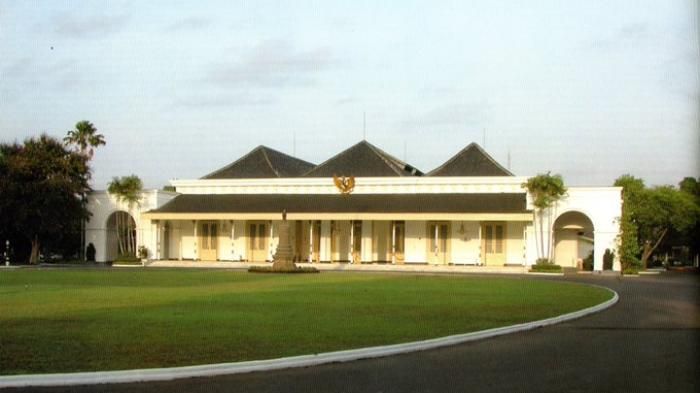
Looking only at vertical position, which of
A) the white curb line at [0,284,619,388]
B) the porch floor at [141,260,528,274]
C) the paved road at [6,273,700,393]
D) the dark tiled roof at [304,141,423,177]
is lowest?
the porch floor at [141,260,528,274]

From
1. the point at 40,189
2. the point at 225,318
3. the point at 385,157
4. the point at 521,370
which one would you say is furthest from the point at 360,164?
the point at 521,370

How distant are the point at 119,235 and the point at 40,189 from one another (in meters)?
6.65

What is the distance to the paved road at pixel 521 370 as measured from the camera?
9.80 meters

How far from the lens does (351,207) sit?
49719mm

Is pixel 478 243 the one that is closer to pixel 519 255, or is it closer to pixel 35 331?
pixel 519 255

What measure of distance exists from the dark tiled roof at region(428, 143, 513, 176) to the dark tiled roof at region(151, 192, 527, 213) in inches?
114

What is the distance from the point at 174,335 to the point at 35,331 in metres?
2.44

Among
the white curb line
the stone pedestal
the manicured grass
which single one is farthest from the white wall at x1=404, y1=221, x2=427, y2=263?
the white curb line

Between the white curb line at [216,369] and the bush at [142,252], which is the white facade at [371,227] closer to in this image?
the bush at [142,252]

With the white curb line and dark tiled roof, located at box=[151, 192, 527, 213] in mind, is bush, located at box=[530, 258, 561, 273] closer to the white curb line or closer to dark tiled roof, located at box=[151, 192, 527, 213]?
dark tiled roof, located at box=[151, 192, 527, 213]

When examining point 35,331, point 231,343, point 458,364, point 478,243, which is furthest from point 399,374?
point 478,243

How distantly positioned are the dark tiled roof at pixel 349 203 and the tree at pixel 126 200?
2127 millimetres

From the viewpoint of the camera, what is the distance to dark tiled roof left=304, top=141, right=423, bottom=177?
5438cm

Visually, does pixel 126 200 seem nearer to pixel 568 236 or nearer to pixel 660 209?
pixel 568 236
